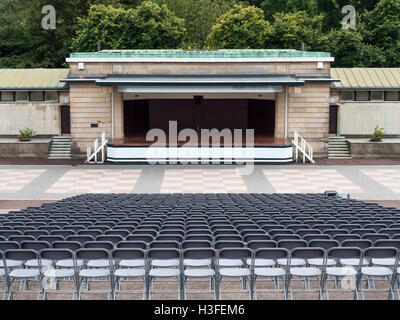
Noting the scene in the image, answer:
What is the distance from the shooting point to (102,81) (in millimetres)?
29328

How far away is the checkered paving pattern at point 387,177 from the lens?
2385cm

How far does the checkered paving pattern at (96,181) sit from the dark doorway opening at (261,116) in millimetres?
12428

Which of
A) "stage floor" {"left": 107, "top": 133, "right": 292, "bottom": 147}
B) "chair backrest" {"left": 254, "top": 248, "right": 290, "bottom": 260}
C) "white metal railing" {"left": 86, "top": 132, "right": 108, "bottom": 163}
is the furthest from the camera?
"white metal railing" {"left": 86, "top": 132, "right": 108, "bottom": 163}

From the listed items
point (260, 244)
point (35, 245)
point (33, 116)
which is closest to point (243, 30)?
point (33, 116)

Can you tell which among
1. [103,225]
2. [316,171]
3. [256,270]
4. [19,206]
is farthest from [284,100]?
[256,270]

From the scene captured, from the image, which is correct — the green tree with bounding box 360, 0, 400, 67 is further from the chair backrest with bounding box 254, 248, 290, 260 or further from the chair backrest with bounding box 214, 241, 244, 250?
the chair backrest with bounding box 254, 248, 290, 260

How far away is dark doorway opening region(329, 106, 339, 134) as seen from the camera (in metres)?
33.6

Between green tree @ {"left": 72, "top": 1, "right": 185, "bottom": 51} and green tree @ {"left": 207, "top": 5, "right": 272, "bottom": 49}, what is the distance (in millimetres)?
3677

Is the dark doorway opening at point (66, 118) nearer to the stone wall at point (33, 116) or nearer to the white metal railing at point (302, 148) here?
the stone wall at point (33, 116)

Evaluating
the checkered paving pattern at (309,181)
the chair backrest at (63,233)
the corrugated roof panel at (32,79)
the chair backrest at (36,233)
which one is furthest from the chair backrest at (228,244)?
the corrugated roof panel at (32,79)

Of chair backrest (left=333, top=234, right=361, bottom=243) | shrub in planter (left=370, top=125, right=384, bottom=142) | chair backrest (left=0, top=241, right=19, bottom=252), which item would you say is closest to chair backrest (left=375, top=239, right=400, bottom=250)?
chair backrest (left=333, top=234, right=361, bottom=243)

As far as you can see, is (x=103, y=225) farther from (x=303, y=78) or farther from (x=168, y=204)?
(x=303, y=78)
